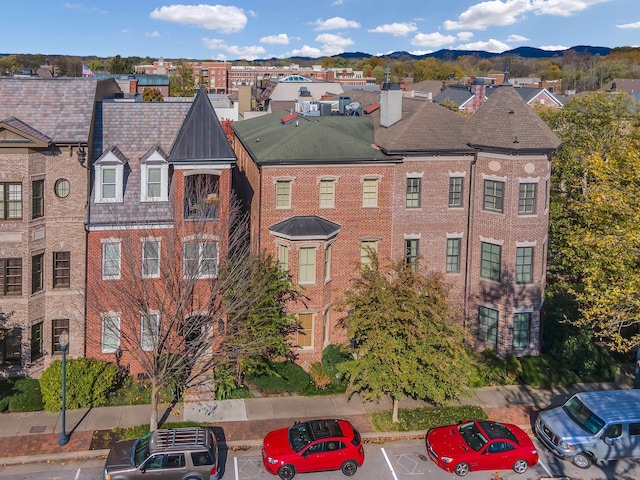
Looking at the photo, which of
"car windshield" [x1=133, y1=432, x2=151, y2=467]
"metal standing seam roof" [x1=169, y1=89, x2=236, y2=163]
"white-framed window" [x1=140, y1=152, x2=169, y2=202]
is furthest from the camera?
"white-framed window" [x1=140, y1=152, x2=169, y2=202]

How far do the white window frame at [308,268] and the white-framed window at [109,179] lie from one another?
845cm

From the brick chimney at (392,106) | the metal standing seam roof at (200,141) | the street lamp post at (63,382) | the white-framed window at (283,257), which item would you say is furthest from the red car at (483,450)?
the brick chimney at (392,106)

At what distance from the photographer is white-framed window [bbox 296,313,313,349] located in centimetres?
2881

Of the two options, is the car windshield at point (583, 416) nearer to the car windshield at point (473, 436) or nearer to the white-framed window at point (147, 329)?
the car windshield at point (473, 436)

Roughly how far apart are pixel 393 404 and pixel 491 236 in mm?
10042

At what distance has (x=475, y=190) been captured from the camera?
30.5 meters

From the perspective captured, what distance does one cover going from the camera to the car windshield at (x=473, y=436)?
70.2 ft

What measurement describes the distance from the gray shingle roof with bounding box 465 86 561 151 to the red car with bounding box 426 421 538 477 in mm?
13456

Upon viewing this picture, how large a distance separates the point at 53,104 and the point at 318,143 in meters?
12.0

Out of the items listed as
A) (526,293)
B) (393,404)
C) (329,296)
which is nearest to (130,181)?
(329,296)

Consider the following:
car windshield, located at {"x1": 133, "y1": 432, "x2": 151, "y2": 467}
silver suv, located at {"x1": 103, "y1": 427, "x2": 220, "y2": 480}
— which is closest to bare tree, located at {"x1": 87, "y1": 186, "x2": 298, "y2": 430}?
car windshield, located at {"x1": 133, "y1": 432, "x2": 151, "y2": 467}

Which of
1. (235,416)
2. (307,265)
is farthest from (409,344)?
(235,416)

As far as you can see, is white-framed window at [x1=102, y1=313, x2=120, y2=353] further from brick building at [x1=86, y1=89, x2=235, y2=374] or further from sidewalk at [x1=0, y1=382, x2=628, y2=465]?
sidewalk at [x1=0, y1=382, x2=628, y2=465]

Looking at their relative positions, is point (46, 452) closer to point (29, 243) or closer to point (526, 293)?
point (29, 243)
